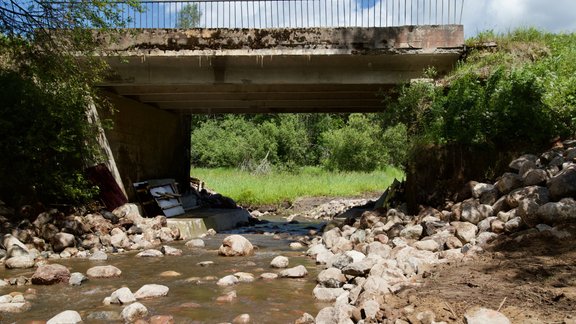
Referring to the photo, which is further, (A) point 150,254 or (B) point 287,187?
(B) point 287,187

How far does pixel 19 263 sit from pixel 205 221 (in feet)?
20.1

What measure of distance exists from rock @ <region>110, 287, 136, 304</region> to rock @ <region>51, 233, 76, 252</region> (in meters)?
4.31

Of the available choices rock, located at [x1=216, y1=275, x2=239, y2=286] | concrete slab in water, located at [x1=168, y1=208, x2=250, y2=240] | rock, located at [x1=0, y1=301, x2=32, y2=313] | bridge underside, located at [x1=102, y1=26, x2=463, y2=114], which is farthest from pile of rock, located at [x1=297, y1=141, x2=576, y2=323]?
concrete slab in water, located at [x1=168, y1=208, x2=250, y2=240]

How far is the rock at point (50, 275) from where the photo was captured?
6973 mm

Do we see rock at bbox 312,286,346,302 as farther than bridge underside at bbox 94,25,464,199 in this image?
No

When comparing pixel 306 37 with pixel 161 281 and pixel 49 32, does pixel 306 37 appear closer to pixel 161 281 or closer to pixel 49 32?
pixel 49 32

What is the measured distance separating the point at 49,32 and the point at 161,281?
6588 millimetres

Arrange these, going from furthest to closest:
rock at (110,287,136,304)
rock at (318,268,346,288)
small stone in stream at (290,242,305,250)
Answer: small stone in stream at (290,242,305,250) < rock at (318,268,346,288) < rock at (110,287,136,304)

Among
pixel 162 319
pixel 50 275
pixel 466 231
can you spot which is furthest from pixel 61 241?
pixel 466 231

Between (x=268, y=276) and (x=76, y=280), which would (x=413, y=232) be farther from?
(x=76, y=280)

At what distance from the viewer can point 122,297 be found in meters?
6.01

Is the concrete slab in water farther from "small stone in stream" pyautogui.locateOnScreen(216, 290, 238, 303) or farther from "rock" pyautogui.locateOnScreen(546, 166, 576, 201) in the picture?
"rock" pyautogui.locateOnScreen(546, 166, 576, 201)

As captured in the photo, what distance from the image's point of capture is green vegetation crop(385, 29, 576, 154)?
8.88 metres

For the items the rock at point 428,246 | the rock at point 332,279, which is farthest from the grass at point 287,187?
the rock at point 332,279
